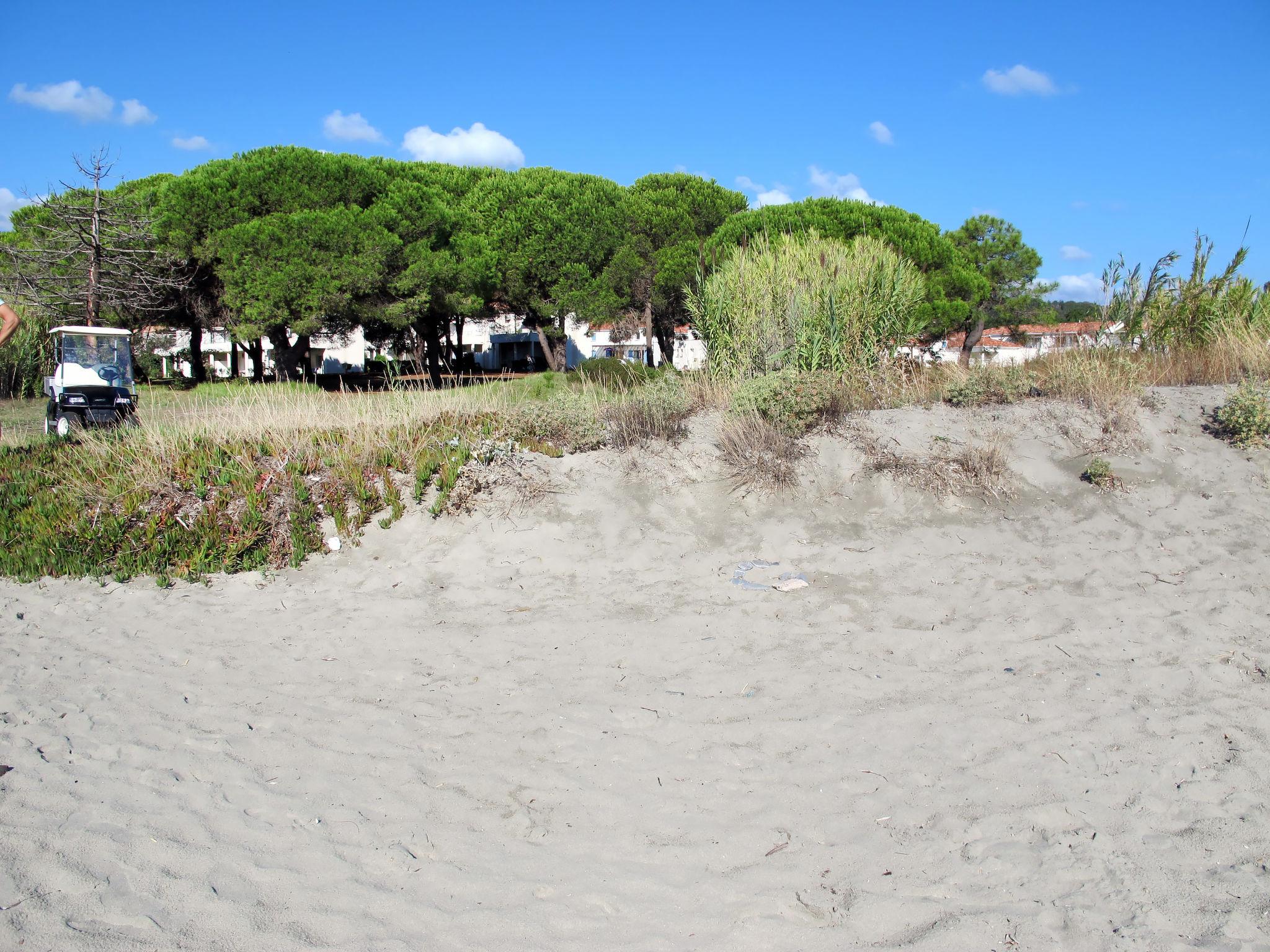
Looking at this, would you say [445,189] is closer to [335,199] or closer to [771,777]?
[335,199]

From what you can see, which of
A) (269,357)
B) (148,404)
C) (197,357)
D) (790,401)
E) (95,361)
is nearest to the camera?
(790,401)

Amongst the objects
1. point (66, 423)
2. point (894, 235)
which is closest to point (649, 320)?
point (894, 235)

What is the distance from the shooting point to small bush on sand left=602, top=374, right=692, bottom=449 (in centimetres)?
880

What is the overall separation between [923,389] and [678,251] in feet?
63.5

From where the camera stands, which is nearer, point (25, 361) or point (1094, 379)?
point (1094, 379)

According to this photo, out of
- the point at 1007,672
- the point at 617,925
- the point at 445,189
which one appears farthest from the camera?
the point at 445,189

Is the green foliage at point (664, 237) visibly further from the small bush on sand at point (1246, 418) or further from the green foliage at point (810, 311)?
the small bush on sand at point (1246, 418)

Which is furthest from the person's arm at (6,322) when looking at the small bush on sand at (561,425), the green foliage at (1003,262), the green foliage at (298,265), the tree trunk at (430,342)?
the green foliage at (1003,262)

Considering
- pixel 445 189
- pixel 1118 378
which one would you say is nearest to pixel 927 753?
pixel 1118 378

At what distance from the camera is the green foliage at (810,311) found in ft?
33.6

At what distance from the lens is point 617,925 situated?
2.94m

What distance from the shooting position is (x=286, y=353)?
2541 centimetres

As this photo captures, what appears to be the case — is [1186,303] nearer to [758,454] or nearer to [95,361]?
[758,454]

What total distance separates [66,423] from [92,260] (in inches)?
383
